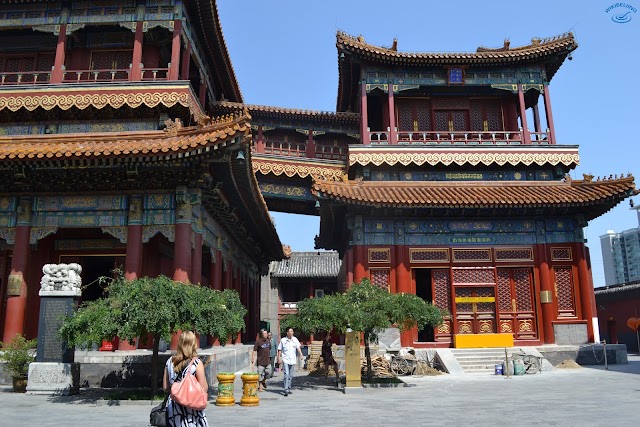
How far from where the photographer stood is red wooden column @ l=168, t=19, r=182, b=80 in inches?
671

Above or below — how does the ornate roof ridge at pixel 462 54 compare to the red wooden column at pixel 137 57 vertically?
above

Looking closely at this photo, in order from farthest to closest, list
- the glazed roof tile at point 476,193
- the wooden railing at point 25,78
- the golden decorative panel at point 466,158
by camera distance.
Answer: the golden decorative panel at point 466,158
the glazed roof tile at point 476,193
the wooden railing at point 25,78

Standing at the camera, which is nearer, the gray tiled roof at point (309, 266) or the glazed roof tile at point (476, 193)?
the glazed roof tile at point (476, 193)

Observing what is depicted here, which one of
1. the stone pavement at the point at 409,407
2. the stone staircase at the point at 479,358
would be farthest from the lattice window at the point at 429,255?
the stone pavement at the point at 409,407

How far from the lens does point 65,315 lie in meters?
12.7

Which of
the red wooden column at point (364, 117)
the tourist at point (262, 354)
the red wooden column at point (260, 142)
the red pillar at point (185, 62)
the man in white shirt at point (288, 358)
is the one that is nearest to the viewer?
the man in white shirt at point (288, 358)

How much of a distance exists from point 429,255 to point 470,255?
1.64m

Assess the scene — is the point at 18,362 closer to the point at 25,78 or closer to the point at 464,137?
the point at 25,78

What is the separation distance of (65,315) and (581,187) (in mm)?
19497

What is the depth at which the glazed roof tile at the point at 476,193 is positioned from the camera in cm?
1995

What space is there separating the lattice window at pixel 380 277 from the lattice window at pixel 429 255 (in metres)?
1.26

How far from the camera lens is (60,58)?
17.5 m

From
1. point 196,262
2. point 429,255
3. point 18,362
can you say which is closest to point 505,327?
point 429,255

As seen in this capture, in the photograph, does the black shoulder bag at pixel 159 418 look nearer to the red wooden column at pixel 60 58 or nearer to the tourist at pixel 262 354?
the tourist at pixel 262 354
